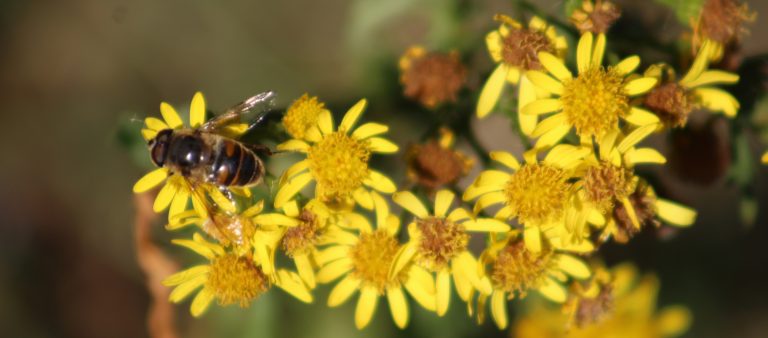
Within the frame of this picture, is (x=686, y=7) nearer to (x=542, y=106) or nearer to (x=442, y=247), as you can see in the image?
(x=542, y=106)

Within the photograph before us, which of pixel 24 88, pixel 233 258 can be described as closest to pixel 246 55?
pixel 24 88

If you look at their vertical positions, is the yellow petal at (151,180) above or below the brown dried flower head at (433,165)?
above

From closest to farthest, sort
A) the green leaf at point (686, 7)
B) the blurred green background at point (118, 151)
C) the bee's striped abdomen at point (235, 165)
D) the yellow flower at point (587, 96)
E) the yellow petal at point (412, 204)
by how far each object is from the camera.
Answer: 1. the bee's striped abdomen at point (235, 165)
2. the yellow flower at point (587, 96)
3. the yellow petal at point (412, 204)
4. the green leaf at point (686, 7)
5. the blurred green background at point (118, 151)

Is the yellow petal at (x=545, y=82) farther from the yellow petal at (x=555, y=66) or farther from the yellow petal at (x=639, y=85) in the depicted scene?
the yellow petal at (x=639, y=85)

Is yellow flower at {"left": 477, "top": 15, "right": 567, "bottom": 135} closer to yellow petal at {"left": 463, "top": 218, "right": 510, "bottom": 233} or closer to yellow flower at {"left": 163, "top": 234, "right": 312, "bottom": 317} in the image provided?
yellow petal at {"left": 463, "top": 218, "right": 510, "bottom": 233}

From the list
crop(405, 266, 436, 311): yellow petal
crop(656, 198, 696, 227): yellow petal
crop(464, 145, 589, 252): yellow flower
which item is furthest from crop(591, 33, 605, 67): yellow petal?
crop(405, 266, 436, 311): yellow petal

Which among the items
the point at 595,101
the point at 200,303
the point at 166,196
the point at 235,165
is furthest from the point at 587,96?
the point at 200,303

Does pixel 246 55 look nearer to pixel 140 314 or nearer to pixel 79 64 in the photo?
pixel 79 64

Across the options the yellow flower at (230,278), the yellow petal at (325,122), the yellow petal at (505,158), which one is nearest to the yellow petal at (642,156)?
the yellow petal at (505,158)
